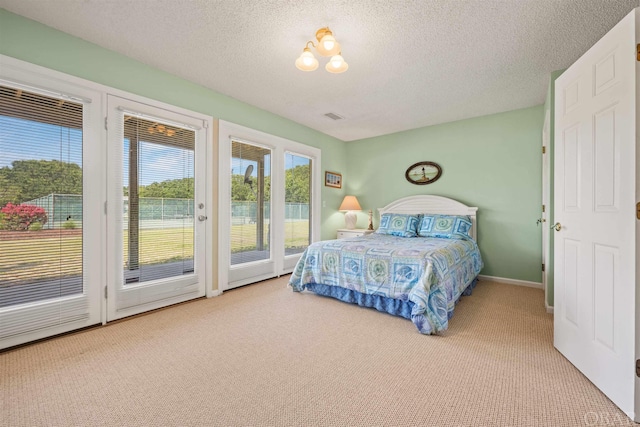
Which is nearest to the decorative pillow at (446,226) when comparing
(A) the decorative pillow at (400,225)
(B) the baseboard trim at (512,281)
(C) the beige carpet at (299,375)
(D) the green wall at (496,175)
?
(A) the decorative pillow at (400,225)

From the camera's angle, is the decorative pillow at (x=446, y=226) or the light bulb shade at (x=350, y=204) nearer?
→ the decorative pillow at (x=446, y=226)

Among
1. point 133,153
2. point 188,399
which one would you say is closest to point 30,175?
point 133,153

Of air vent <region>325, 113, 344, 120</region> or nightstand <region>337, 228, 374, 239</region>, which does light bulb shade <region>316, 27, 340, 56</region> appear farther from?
nightstand <region>337, 228, 374, 239</region>

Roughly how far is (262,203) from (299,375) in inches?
102

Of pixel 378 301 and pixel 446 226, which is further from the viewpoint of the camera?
pixel 446 226

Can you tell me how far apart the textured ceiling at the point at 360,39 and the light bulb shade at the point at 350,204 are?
2.10m

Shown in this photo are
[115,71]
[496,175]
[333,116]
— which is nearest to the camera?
[115,71]

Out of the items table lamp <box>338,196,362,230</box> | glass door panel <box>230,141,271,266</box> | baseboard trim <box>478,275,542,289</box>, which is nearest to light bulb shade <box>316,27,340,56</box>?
glass door panel <box>230,141,271,266</box>

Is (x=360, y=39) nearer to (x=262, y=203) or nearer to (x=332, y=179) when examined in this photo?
(x=262, y=203)

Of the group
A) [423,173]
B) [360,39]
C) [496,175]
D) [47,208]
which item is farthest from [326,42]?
[496,175]

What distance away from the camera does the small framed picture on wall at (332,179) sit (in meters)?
5.04

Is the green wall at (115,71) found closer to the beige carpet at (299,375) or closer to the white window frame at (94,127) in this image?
the white window frame at (94,127)

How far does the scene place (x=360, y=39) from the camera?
2268 mm

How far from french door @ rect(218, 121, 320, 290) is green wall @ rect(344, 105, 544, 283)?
173 centimetres
